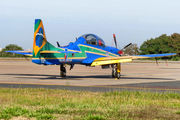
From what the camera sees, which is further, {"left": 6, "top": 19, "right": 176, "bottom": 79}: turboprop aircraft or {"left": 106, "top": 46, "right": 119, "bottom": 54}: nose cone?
{"left": 106, "top": 46, "right": 119, "bottom": 54}: nose cone

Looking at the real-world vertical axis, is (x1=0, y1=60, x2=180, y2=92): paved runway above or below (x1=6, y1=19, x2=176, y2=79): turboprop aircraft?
below

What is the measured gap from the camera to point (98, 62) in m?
24.9

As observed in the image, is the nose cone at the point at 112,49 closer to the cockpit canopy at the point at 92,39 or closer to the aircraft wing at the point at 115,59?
the cockpit canopy at the point at 92,39

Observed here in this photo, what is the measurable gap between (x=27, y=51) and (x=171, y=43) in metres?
90.9

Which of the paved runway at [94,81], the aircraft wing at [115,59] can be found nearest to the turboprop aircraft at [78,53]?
the aircraft wing at [115,59]

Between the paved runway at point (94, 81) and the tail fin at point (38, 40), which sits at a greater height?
the tail fin at point (38, 40)

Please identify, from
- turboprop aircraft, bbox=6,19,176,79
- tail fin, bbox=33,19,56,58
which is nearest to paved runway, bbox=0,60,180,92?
turboprop aircraft, bbox=6,19,176,79

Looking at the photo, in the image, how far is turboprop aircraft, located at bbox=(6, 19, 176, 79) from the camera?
73.9 ft

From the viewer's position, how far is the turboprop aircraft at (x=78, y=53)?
73.9 feet

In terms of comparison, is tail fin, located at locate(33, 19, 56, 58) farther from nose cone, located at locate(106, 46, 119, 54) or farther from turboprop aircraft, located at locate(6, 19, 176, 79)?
nose cone, located at locate(106, 46, 119, 54)

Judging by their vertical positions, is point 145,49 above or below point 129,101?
above

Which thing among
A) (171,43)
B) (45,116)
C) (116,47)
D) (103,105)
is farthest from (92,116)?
(171,43)

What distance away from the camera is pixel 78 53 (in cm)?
2522

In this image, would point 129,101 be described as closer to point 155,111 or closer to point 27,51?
point 155,111
